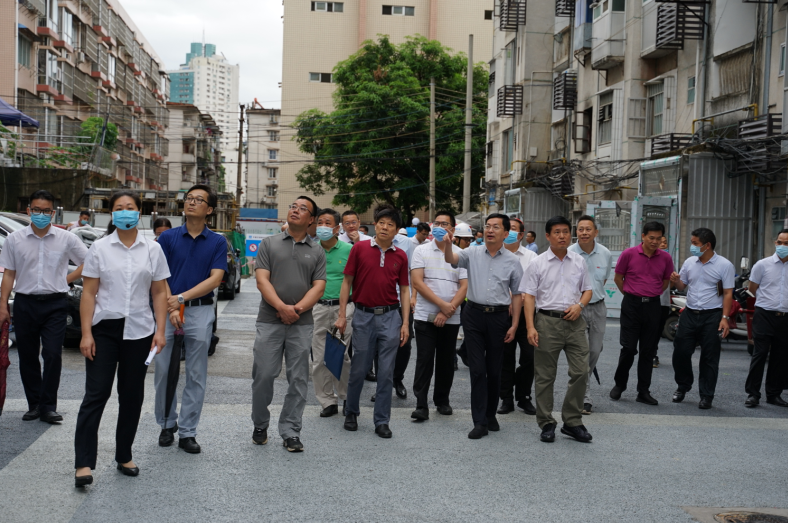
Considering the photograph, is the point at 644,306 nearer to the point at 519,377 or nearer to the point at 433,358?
the point at 519,377

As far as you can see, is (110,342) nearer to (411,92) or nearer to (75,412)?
(75,412)

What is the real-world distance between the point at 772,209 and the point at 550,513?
1487 centimetres

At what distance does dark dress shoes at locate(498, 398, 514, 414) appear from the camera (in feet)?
27.0

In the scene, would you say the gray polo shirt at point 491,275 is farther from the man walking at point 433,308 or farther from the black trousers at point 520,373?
the black trousers at point 520,373

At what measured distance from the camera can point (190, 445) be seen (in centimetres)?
618

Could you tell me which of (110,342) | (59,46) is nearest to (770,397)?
(110,342)

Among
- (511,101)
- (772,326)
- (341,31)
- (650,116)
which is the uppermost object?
(341,31)

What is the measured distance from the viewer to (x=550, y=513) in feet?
16.6

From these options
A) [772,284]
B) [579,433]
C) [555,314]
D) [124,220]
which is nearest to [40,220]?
[124,220]

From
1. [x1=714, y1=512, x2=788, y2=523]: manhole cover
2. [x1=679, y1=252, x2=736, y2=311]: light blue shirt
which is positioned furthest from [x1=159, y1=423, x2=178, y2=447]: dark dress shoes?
[x1=679, y1=252, x2=736, y2=311]: light blue shirt

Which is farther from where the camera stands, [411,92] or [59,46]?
[411,92]

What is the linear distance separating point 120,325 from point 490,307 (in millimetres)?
3312

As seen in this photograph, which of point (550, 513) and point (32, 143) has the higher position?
point (32, 143)

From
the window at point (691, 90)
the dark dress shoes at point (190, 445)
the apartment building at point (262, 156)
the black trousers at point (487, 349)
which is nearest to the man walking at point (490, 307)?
the black trousers at point (487, 349)
